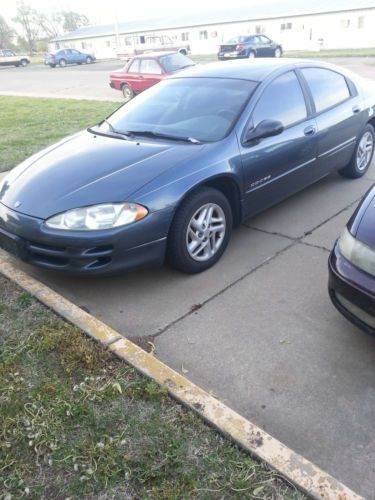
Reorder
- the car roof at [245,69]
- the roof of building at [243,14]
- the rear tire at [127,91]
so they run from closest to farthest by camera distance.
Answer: the car roof at [245,69], the rear tire at [127,91], the roof of building at [243,14]

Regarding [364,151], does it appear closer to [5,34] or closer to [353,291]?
[353,291]

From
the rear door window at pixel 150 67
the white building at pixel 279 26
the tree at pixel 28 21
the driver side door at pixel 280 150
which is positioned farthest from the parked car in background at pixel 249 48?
the tree at pixel 28 21

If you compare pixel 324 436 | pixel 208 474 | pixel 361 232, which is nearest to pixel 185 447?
pixel 208 474

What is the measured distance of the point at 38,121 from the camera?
34.8 ft

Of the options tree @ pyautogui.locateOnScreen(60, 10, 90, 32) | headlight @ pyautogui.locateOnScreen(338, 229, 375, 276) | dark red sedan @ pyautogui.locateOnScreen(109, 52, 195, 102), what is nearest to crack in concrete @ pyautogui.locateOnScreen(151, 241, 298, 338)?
headlight @ pyautogui.locateOnScreen(338, 229, 375, 276)

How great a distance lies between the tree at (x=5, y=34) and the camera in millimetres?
75081

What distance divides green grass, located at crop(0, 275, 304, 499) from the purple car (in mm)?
1010

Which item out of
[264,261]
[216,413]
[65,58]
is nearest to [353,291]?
[216,413]

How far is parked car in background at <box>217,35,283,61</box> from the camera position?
25.6 m

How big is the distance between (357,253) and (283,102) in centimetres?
216

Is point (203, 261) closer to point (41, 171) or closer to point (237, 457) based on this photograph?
point (41, 171)

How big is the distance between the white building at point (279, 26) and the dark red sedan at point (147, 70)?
86.1 ft

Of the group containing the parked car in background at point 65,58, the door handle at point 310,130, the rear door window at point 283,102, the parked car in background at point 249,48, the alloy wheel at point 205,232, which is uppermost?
the rear door window at point 283,102

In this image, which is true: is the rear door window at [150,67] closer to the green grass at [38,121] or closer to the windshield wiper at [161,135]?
the green grass at [38,121]
